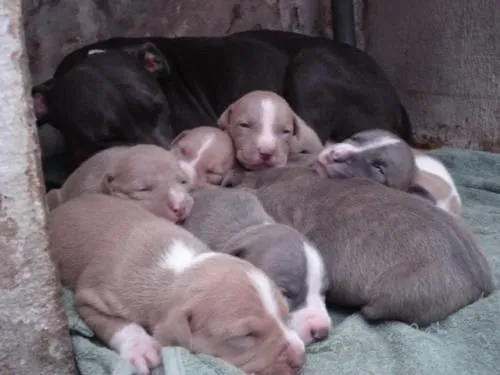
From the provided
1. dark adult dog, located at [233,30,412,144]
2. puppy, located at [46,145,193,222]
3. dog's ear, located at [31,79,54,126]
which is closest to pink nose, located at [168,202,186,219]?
puppy, located at [46,145,193,222]

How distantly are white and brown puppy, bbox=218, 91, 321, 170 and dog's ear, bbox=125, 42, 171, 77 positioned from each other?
24.5 inches

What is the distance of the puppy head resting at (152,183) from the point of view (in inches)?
142

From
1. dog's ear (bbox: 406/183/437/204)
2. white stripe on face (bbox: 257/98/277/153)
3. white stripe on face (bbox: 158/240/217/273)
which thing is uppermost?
white stripe on face (bbox: 158/240/217/273)

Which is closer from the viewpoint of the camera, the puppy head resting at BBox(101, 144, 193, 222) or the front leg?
the front leg

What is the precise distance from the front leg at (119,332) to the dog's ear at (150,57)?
2100 mm

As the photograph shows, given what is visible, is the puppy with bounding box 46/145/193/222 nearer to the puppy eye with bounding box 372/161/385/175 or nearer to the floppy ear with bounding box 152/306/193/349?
the puppy eye with bounding box 372/161/385/175

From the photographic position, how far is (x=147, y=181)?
3.69 metres

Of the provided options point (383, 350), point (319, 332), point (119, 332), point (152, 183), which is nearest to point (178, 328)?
point (119, 332)

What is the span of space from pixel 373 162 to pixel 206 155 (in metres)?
0.77

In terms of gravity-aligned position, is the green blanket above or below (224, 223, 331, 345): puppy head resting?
below

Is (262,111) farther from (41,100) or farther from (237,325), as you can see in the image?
(237,325)

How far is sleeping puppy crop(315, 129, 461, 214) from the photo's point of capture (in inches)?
154

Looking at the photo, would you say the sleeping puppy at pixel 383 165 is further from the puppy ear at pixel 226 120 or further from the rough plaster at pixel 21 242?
the rough plaster at pixel 21 242

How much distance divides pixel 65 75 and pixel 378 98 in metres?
1.75
